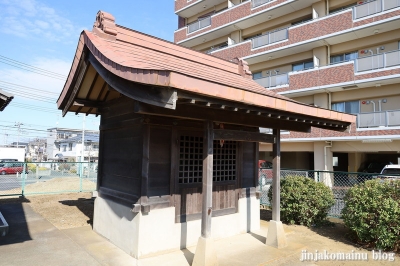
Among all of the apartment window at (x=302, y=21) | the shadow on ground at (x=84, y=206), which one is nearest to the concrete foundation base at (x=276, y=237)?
the shadow on ground at (x=84, y=206)

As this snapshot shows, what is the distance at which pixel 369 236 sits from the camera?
5844 mm

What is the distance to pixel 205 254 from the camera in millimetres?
4379

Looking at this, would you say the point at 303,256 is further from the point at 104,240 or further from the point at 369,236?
the point at 104,240

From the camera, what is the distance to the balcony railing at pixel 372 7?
572 inches

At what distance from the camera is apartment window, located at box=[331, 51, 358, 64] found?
1685 cm

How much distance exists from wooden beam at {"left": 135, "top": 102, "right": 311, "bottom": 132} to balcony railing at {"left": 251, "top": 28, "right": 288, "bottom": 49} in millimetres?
14628

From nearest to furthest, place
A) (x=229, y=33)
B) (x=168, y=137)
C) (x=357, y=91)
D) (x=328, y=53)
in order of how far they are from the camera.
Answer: (x=168, y=137) → (x=357, y=91) → (x=328, y=53) → (x=229, y=33)

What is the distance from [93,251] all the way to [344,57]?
1786cm

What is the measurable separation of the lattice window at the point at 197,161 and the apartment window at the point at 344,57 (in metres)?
13.8

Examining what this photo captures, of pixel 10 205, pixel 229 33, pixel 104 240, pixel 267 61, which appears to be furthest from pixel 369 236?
pixel 229 33

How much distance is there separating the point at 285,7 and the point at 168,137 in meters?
17.5

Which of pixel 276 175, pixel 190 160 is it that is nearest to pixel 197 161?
pixel 190 160

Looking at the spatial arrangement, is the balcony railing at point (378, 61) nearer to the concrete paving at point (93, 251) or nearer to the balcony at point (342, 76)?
the balcony at point (342, 76)

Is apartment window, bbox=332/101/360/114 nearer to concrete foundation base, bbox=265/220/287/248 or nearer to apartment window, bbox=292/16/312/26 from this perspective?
apartment window, bbox=292/16/312/26
